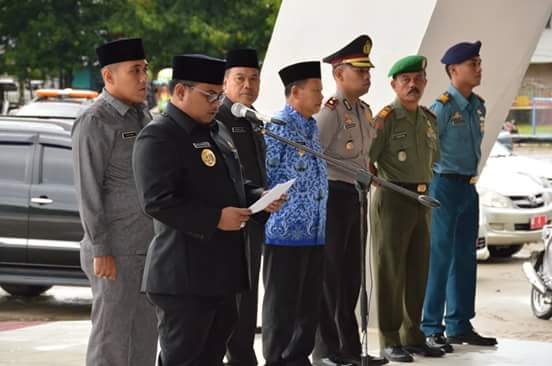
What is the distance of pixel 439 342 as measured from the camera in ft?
27.3

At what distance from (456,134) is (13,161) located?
4.87 metres

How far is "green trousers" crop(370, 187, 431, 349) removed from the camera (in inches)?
311

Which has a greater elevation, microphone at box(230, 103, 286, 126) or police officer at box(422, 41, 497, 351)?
microphone at box(230, 103, 286, 126)

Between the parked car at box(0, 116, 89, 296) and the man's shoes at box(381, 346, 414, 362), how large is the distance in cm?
385

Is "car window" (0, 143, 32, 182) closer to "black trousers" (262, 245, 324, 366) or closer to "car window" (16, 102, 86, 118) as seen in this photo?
"black trousers" (262, 245, 324, 366)

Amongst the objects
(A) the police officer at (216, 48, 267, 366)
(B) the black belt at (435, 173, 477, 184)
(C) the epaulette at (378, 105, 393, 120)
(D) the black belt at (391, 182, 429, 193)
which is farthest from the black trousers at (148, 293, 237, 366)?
(B) the black belt at (435, 173, 477, 184)

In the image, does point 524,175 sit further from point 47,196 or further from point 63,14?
point 63,14

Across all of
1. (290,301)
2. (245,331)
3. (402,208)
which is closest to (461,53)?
(402,208)

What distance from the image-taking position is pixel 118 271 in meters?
5.96

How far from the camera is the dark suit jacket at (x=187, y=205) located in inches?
204

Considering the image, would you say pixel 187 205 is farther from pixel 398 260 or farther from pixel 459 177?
pixel 459 177

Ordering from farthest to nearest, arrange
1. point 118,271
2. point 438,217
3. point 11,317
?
point 11,317 < point 438,217 < point 118,271

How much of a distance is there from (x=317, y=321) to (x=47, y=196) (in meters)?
4.63

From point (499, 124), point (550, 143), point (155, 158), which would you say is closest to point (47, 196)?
point (499, 124)
